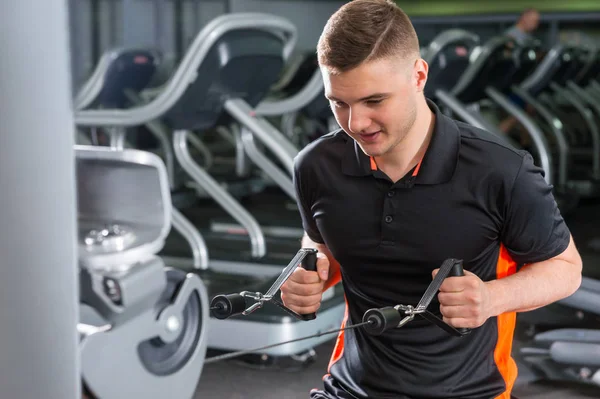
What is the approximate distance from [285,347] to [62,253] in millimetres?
2222

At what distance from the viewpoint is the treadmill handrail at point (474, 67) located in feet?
18.9

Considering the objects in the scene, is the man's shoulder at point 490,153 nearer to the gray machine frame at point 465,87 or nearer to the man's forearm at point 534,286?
the man's forearm at point 534,286

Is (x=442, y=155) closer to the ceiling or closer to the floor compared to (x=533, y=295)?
closer to the ceiling

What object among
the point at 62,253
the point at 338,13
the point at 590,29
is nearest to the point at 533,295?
the point at 338,13

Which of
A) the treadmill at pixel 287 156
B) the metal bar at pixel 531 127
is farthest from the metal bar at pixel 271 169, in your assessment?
the metal bar at pixel 531 127

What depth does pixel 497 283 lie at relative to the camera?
4.05 ft

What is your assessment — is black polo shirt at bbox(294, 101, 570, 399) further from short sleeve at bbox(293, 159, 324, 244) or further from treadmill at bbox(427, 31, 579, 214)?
treadmill at bbox(427, 31, 579, 214)

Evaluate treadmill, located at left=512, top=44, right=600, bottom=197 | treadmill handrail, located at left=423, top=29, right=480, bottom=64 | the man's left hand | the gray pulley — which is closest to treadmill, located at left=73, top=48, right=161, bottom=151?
treadmill handrail, located at left=423, top=29, right=480, bottom=64

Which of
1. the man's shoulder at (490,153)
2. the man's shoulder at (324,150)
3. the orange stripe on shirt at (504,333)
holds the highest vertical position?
the man's shoulder at (490,153)

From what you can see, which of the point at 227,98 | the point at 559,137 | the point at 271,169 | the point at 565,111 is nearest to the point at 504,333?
the point at 227,98

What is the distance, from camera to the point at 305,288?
51.6 inches

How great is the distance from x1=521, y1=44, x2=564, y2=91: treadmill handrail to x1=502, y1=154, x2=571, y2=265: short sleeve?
5.60 meters

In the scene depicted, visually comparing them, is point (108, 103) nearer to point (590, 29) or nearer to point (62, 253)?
point (62, 253)

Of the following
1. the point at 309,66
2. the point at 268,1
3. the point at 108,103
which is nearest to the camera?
the point at 108,103
